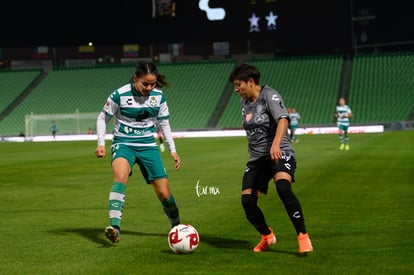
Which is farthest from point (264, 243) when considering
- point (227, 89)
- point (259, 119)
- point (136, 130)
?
point (227, 89)

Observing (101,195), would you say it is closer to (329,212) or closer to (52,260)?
(329,212)

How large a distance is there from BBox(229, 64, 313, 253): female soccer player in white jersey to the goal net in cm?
5751

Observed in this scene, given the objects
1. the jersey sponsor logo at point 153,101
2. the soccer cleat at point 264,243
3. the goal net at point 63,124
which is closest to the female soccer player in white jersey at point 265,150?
the soccer cleat at point 264,243

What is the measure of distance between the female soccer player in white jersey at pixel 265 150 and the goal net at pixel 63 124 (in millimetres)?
57507

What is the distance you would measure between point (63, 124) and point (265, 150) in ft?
207

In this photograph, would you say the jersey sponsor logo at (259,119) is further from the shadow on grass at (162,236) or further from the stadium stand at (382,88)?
→ the stadium stand at (382,88)

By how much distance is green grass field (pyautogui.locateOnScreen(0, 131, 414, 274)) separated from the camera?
27.2 ft

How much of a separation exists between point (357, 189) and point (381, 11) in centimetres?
5143

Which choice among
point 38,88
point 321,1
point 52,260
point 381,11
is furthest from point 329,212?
point 38,88

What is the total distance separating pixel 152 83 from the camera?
9.81 metres

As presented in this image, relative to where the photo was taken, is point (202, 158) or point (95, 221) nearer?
point (95, 221)

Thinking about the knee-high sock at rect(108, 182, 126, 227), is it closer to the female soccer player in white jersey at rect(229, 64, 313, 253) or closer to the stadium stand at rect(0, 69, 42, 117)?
the female soccer player in white jersey at rect(229, 64, 313, 253)

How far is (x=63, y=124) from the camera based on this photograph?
7056cm

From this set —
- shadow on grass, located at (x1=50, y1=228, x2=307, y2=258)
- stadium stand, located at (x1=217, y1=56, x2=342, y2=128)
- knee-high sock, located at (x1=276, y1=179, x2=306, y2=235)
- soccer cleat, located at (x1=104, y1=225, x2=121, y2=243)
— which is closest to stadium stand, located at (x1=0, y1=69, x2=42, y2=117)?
stadium stand, located at (x1=217, y1=56, x2=342, y2=128)
